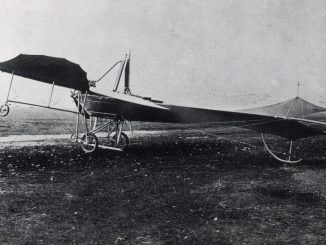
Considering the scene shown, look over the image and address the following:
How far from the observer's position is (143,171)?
10773 mm

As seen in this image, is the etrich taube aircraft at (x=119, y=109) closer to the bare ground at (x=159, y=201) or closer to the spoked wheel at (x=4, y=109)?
the spoked wheel at (x=4, y=109)

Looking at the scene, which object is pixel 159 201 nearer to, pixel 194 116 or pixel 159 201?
pixel 159 201

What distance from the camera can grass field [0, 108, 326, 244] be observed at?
18.2 ft

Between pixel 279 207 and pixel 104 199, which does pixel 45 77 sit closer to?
pixel 104 199

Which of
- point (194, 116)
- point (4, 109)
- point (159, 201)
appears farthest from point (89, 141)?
point (159, 201)

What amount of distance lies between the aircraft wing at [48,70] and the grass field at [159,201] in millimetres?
2715

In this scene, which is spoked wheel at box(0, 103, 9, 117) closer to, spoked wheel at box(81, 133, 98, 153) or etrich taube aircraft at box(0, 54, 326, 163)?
etrich taube aircraft at box(0, 54, 326, 163)

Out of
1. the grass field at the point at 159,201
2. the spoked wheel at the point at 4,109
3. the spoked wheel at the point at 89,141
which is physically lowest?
the grass field at the point at 159,201

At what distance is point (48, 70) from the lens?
11453mm

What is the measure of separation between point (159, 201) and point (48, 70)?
246 inches

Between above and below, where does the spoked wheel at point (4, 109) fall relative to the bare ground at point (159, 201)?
above

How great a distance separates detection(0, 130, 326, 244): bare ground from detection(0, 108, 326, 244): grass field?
2 centimetres

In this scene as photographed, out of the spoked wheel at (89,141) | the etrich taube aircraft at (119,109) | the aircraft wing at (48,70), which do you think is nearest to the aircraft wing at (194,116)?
the etrich taube aircraft at (119,109)

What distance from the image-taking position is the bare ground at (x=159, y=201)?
555cm
